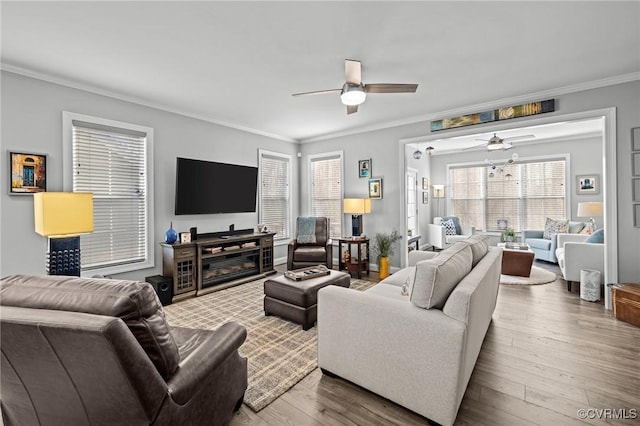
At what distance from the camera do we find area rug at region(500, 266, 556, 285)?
4.54 metres

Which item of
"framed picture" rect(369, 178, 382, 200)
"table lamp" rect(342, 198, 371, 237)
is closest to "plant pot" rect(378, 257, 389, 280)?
"table lamp" rect(342, 198, 371, 237)

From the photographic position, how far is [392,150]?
5.25 meters

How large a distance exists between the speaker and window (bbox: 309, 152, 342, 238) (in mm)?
3316

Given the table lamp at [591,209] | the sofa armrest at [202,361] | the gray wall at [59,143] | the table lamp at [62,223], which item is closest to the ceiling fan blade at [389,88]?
the sofa armrest at [202,361]

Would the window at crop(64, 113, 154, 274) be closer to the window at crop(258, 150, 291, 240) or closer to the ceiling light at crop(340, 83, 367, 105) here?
the window at crop(258, 150, 291, 240)

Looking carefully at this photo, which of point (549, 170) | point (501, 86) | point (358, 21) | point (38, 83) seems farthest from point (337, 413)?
point (549, 170)

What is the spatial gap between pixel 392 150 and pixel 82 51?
4385 millimetres

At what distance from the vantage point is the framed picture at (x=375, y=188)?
5.43 m

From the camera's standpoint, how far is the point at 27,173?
3.07 m

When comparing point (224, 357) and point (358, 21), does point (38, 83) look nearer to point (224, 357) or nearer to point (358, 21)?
point (358, 21)

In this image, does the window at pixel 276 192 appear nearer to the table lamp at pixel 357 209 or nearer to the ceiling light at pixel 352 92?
the table lamp at pixel 357 209

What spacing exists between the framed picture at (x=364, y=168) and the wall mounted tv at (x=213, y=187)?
6.56 ft

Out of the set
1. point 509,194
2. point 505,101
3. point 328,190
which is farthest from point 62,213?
point 509,194

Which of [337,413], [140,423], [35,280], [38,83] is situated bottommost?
[337,413]
